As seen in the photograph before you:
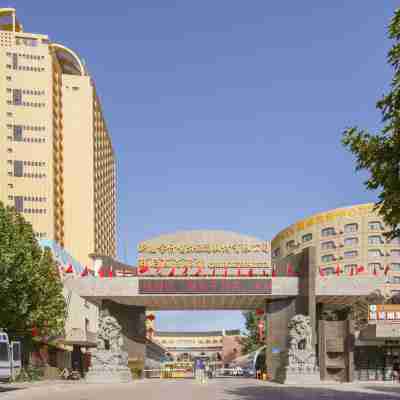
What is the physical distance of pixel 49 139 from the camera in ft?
402

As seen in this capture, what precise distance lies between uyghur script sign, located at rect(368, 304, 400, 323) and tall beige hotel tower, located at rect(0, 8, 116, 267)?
76.0 m

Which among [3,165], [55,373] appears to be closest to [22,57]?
[3,165]

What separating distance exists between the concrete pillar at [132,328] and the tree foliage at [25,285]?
6.83m

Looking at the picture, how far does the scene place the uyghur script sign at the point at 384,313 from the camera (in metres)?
51.1

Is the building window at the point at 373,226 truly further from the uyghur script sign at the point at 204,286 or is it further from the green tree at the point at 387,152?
the green tree at the point at 387,152

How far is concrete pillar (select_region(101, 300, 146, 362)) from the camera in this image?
192 ft

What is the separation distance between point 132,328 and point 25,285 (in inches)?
741

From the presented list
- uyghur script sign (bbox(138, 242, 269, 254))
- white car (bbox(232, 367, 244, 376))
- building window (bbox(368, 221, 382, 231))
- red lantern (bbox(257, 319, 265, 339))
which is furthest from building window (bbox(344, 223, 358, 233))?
uyghur script sign (bbox(138, 242, 269, 254))

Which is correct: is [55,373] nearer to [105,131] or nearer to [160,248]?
[160,248]

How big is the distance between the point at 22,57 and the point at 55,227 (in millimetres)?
32065

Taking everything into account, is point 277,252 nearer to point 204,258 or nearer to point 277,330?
point 277,330

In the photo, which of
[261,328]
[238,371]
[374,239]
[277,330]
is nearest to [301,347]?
[277,330]

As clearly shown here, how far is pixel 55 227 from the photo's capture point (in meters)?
121

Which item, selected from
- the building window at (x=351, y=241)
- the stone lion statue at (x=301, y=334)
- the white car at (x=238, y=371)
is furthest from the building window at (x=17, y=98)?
the stone lion statue at (x=301, y=334)
